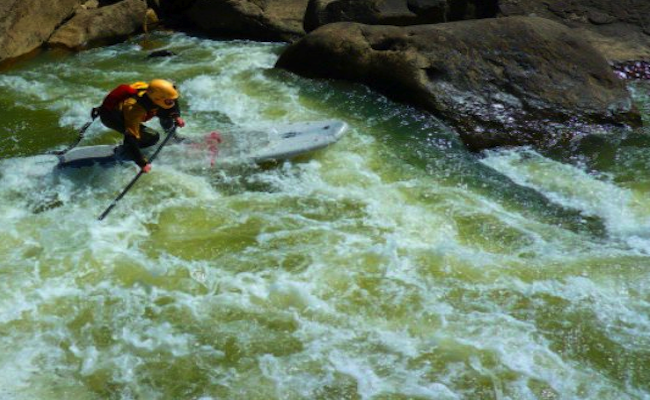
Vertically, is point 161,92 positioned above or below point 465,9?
below

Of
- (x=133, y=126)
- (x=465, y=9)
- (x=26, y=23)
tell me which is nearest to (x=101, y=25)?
(x=26, y=23)

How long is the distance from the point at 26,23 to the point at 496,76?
695cm

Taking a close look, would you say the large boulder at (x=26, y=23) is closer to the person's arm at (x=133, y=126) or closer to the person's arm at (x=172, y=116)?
the person's arm at (x=172, y=116)

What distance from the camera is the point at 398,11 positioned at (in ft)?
30.9

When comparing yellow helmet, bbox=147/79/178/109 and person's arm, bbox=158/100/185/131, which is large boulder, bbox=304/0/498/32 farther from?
yellow helmet, bbox=147/79/178/109

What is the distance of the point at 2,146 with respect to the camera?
23.6ft

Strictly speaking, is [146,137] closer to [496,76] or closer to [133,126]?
[133,126]

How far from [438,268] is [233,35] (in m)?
6.77

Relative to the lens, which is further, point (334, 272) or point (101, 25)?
point (101, 25)

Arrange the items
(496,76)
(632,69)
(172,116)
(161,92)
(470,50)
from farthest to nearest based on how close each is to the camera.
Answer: (632,69) → (470,50) → (496,76) → (172,116) → (161,92)

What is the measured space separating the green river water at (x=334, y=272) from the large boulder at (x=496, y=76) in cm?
33

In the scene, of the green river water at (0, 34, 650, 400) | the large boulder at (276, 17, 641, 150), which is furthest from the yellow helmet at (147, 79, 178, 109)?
the large boulder at (276, 17, 641, 150)

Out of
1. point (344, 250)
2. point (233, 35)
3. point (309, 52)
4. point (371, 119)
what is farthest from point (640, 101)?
point (233, 35)

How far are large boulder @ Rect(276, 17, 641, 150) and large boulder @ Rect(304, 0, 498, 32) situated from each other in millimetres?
1381
